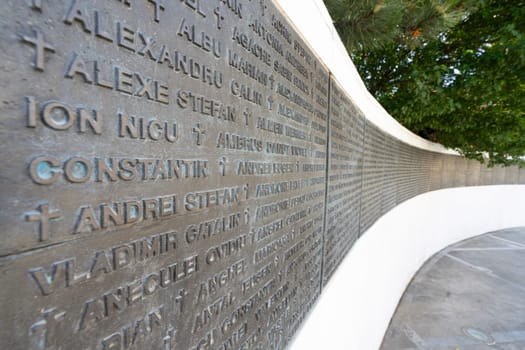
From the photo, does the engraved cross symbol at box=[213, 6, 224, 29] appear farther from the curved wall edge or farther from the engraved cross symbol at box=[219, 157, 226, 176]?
the curved wall edge

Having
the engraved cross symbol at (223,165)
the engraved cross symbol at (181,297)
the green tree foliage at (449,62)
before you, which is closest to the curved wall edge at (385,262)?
the engraved cross symbol at (181,297)

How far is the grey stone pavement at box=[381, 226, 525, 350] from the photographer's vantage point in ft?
14.9

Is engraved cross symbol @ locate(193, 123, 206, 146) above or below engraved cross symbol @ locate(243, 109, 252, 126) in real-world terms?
below

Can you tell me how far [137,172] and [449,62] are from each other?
281 inches

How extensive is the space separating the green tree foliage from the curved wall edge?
2.13 metres

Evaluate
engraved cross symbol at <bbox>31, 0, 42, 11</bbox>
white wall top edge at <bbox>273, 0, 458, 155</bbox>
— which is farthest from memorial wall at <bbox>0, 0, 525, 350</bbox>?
white wall top edge at <bbox>273, 0, 458, 155</bbox>

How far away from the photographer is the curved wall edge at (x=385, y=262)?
7.83 ft

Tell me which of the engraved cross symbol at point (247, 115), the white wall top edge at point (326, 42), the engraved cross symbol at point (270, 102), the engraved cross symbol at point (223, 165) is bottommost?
the engraved cross symbol at point (223, 165)

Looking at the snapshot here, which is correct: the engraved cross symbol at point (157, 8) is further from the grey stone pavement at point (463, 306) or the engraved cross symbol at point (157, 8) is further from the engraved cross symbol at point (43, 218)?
the grey stone pavement at point (463, 306)

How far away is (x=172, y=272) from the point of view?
2.74 feet

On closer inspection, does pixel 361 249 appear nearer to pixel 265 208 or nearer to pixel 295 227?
pixel 295 227

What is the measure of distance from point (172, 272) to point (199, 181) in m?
0.28

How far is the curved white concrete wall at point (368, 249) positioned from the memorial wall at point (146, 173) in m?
0.57

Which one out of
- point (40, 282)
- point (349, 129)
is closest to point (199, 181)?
point (40, 282)
